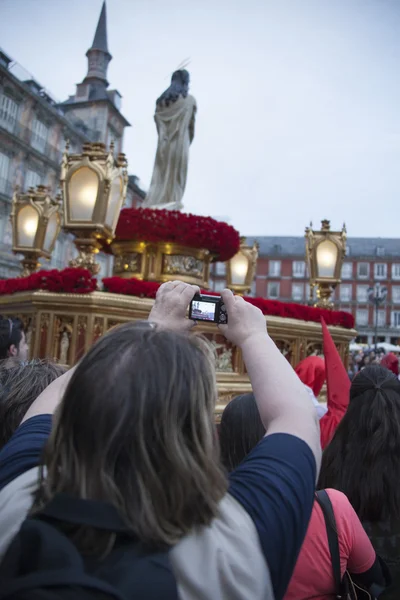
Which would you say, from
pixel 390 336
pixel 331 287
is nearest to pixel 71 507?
pixel 331 287

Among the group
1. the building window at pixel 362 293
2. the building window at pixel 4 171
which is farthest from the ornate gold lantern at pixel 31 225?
the building window at pixel 362 293

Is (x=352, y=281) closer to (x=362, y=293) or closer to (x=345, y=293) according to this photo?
(x=345, y=293)

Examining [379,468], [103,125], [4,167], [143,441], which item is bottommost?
[379,468]

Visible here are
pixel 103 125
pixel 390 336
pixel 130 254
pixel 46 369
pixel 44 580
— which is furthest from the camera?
pixel 390 336

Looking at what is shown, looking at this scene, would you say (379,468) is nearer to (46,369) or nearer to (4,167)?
(46,369)

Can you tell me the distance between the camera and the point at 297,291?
6050 centimetres

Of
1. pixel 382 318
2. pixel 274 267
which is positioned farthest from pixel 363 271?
pixel 274 267

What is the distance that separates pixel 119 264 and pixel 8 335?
4.55 meters

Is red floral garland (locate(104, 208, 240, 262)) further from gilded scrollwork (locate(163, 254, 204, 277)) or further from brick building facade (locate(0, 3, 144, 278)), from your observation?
brick building facade (locate(0, 3, 144, 278))

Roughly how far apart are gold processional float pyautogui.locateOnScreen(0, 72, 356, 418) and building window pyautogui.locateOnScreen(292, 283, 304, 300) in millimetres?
52110

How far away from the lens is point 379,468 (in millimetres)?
1913

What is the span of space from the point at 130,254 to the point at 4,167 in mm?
24751

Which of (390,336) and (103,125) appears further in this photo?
(390,336)

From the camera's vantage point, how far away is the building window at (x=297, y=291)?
197 feet
